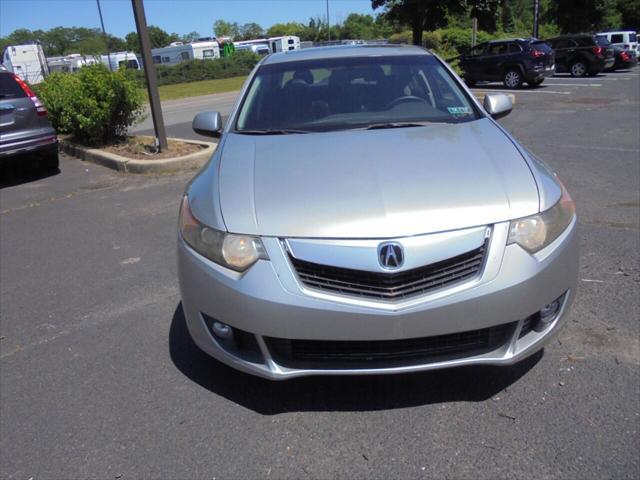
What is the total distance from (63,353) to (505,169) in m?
2.71

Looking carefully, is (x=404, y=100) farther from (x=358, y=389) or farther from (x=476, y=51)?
(x=476, y=51)

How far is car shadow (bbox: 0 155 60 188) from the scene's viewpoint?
8.59 meters

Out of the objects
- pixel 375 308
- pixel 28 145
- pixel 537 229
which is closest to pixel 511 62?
pixel 28 145

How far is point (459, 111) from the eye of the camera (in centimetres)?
374

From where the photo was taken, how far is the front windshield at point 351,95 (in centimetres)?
369

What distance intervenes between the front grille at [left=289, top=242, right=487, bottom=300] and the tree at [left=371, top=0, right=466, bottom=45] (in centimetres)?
1834

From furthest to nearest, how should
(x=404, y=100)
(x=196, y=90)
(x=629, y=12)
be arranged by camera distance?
(x=629, y=12)
(x=196, y=90)
(x=404, y=100)

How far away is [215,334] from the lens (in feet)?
8.77

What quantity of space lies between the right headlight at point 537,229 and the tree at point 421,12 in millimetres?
17993

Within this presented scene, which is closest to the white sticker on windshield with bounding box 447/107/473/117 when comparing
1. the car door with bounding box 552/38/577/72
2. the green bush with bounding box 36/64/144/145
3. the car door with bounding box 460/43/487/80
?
the green bush with bounding box 36/64/144/145

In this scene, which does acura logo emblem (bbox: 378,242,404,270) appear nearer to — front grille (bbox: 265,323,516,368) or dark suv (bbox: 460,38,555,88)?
front grille (bbox: 265,323,516,368)

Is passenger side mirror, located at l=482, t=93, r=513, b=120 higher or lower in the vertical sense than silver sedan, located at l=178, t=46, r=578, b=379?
higher

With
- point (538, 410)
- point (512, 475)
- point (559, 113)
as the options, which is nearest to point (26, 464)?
point (512, 475)

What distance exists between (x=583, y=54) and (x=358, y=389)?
1019 inches
